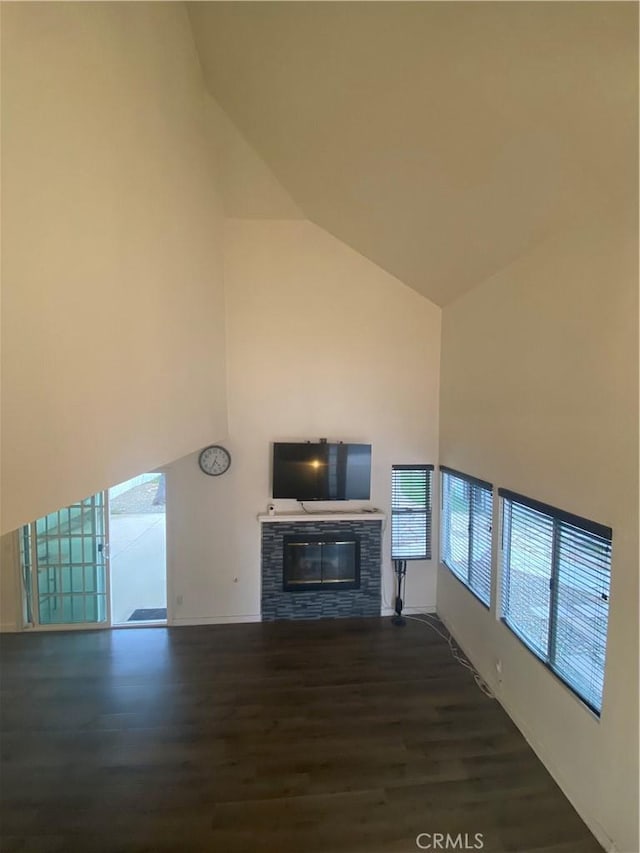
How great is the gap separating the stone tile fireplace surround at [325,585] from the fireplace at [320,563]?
0.03 metres

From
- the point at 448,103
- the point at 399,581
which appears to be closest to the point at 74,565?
the point at 399,581

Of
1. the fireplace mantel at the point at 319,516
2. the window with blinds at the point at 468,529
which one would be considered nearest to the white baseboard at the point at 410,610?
the window with blinds at the point at 468,529

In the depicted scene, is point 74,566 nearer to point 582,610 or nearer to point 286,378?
point 286,378

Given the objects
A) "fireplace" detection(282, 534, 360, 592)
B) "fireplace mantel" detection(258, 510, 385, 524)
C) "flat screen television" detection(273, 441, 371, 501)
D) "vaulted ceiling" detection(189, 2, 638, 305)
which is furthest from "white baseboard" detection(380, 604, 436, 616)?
"vaulted ceiling" detection(189, 2, 638, 305)

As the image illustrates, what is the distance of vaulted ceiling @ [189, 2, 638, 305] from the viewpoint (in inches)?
72.4

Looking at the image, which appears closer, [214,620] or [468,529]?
[468,529]

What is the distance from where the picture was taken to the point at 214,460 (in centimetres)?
503

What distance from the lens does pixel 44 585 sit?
504 cm

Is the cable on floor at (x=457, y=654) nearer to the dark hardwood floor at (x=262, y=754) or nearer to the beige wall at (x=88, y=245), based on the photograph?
the dark hardwood floor at (x=262, y=754)

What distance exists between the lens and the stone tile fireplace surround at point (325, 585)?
16.8 feet

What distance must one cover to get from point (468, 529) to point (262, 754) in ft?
9.72

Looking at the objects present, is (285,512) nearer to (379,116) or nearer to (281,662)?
(281,662)

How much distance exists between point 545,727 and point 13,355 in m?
4.10

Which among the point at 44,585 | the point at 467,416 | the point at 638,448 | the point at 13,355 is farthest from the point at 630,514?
the point at 44,585
